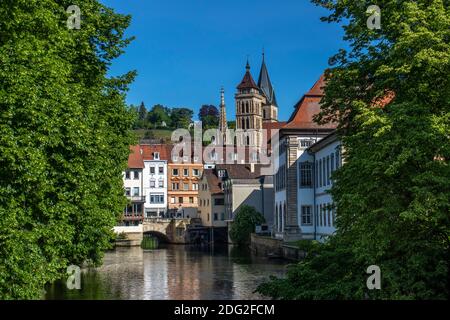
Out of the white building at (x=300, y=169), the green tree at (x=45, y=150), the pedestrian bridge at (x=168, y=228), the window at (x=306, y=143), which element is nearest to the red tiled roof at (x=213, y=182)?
the pedestrian bridge at (x=168, y=228)

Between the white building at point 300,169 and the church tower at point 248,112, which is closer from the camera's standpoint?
the white building at point 300,169

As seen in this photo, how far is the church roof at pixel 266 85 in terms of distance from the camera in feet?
586

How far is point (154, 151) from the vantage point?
110 m

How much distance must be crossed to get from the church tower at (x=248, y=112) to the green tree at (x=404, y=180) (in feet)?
455

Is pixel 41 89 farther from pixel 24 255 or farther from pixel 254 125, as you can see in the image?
pixel 254 125

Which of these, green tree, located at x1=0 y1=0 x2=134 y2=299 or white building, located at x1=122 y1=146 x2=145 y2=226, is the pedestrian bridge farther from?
green tree, located at x1=0 y1=0 x2=134 y2=299

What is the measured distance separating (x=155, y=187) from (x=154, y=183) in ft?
2.33

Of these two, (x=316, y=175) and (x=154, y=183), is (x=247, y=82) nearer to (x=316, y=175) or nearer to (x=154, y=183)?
(x=154, y=183)

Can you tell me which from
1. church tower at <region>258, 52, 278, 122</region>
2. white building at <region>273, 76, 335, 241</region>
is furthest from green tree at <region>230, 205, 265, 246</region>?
church tower at <region>258, 52, 278, 122</region>

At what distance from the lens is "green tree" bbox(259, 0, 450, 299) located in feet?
53.3


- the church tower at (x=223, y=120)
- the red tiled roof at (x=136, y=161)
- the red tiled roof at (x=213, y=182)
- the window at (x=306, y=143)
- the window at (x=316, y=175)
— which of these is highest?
the church tower at (x=223, y=120)

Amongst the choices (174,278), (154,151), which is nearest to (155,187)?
A: (154,151)

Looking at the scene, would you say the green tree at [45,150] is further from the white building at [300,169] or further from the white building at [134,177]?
the white building at [134,177]
